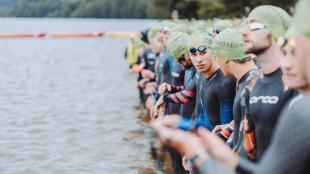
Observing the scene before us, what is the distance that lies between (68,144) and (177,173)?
4.79 metres

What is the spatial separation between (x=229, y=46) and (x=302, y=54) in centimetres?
389

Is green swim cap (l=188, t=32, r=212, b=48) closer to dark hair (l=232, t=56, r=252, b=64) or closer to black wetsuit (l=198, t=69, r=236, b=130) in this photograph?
black wetsuit (l=198, t=69, r=236, b=130)

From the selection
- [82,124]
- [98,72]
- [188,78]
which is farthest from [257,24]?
[98,72]

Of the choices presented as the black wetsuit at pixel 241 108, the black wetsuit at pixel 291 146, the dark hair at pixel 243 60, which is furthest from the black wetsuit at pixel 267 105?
→ the black wetsuit at pixel 291 146

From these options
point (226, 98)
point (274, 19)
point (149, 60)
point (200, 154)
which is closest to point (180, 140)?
point (200, 154)

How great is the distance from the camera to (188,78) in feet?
27.4

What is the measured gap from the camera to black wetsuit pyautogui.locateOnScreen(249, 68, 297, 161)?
4.57 metres

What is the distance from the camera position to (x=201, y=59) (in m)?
7.10

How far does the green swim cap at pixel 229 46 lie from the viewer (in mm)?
5957

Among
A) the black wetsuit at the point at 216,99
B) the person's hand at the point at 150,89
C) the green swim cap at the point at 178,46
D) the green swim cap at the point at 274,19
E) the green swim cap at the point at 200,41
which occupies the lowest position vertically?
the person's hand at the point at 150,89

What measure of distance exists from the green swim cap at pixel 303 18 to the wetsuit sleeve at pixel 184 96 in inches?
216

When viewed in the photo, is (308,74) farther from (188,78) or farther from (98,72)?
(98,72)

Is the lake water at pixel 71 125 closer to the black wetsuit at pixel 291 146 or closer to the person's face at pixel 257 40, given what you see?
the person's face at pixel 257 40

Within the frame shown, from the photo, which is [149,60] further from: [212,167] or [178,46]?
[212,167]
